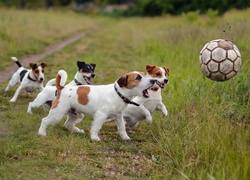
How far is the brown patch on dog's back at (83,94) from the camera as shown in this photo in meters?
4.93

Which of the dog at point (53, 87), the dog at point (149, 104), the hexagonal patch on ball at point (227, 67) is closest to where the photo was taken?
the hexagonal patch on ball at point (227, 67)

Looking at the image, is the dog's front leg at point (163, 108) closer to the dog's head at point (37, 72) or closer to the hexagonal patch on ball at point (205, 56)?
the hexagonal patch on ball at point (205, 56)

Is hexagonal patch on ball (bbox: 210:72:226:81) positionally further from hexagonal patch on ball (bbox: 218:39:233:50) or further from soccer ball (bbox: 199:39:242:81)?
hexagonal patch on ball (bbox: 218:39:233:50)

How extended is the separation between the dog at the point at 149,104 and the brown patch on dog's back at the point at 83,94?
916mm

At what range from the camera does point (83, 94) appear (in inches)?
196

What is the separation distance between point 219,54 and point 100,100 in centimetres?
183

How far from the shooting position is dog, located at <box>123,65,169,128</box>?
5488 millimetres

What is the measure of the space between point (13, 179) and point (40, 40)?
566 inches

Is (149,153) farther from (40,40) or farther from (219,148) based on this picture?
(40,40)

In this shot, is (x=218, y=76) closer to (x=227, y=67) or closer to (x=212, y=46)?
(x=227, y=67)

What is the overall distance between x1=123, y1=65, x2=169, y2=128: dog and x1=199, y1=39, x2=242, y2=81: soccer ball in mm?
887

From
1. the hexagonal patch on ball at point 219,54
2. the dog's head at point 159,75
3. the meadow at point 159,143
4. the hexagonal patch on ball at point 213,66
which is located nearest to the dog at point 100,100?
the meadow at point 159,143

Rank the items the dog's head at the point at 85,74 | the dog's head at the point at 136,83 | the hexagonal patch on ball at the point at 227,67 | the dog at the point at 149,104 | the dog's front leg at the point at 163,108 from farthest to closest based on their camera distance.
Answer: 1. the dog's head at the point at 85,74
2. the dog's front leg at the point at 163,108
3. the dog at the point at 149,104
4. the dog's head at the point at 136,83
5. the hexagonal patch on ball at the point at 227,67

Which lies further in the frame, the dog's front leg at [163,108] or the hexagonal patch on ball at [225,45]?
the dog's front leg at [163,108]
